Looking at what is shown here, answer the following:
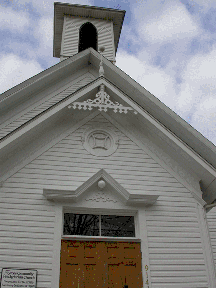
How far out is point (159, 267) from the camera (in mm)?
6281

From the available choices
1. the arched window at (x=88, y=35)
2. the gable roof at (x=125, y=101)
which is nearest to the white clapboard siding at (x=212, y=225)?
the gable roof at (x=125, y=101)

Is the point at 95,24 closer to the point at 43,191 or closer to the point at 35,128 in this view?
the point at 35,128

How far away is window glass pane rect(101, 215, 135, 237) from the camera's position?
6.71 metres

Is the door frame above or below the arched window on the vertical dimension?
below

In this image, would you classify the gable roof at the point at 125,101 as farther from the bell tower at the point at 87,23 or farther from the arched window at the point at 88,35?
the arched window at the point at 88,35

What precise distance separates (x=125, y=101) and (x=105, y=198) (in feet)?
7.90

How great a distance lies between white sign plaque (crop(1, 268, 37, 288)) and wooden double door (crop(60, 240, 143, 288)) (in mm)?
563

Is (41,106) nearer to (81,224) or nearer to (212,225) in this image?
(81,224)

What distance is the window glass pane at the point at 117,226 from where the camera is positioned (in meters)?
6.71

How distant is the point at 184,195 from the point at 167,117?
2.04 meters

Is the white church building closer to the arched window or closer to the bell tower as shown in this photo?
the bell tower

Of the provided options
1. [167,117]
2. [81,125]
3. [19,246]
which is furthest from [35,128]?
[167,117]

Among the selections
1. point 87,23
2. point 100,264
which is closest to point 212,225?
point 100,264

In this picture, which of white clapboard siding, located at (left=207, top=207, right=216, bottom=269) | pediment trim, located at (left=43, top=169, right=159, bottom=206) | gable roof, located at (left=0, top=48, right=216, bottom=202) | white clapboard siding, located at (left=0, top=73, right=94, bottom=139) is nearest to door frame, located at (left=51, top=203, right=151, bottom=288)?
pediment trim, located at (left=43, top=169, right=159, bottom=206)
